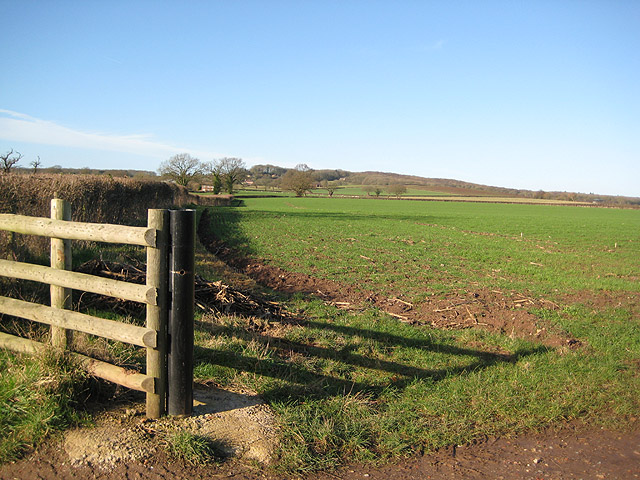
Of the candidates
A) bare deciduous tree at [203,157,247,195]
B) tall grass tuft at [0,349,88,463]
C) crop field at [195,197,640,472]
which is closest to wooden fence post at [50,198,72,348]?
tall grass tuft at [0,349,88,463]

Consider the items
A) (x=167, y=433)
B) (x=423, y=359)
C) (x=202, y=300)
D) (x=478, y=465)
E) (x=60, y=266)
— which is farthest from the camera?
(x=202, y=300)

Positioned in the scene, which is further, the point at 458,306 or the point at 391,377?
the point at 458,306

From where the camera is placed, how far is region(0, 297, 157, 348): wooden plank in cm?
362

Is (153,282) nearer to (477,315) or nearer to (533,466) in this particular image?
(533,466)

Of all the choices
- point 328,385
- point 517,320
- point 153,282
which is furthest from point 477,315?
point 153,282

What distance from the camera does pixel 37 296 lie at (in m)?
6.82

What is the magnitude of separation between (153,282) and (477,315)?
654 cm

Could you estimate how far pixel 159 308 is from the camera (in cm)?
362

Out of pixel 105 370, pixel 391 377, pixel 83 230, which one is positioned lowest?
pixel 391 377

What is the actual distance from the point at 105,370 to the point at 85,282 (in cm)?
76

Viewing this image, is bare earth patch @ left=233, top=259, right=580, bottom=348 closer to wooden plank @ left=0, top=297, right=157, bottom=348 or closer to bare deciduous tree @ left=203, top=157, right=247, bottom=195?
wooden plank @ left=0, top=297, right=157, bottom=348

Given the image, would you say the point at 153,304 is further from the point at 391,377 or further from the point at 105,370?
the point at 391,377

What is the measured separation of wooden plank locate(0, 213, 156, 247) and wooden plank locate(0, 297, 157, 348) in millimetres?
665

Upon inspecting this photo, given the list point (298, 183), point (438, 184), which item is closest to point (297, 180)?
point (298, 183)
